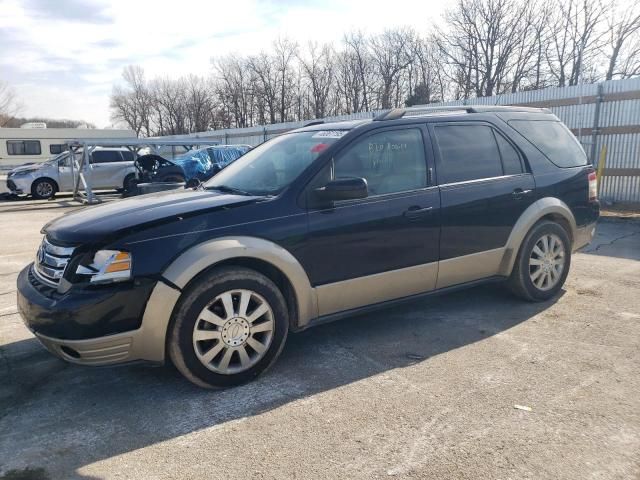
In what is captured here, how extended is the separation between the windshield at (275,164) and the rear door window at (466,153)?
94 cm

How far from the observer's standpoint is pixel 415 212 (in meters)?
4.02

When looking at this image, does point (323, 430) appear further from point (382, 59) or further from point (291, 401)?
point (382, 59)

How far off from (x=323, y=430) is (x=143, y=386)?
1362 mm

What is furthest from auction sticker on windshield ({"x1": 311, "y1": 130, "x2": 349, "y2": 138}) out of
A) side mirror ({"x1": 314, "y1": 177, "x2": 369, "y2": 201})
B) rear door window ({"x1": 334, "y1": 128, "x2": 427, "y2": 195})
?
side mirror ({"x1": 314, "y1": 177, "x2": 369, "y2": 201})

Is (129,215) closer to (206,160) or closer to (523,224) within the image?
(523,224)

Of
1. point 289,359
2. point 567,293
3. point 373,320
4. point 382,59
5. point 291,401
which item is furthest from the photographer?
point 382,59

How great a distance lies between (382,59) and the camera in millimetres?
48812

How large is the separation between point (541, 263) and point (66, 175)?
1779 centimetres

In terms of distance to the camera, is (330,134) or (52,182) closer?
(330,134)

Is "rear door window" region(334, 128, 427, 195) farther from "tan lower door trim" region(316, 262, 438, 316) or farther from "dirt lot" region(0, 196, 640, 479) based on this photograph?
"dirt lot" region(0, 196, 640, 479)

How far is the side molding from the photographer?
181 inches

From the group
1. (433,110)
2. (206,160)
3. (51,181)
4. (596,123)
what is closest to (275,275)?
(433,110)

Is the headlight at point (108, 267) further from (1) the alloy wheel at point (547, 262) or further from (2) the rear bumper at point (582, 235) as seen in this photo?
(2) the rear bumper at point (582, 235)

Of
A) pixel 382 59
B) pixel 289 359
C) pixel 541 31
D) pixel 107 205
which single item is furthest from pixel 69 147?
pixel 382 59
